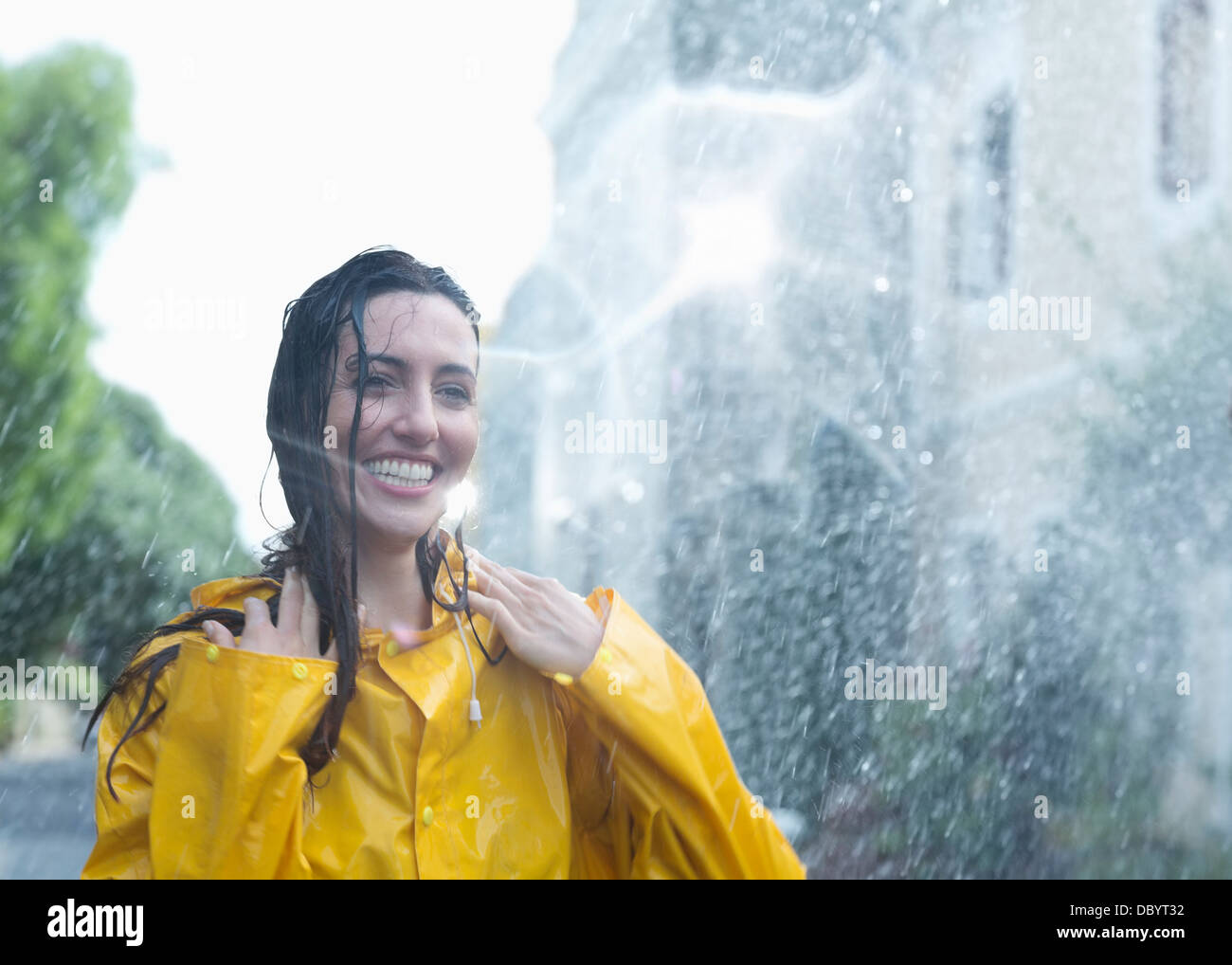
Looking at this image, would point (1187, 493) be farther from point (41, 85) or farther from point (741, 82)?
A: point (41, 85)

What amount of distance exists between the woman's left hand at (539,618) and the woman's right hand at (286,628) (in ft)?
0.78

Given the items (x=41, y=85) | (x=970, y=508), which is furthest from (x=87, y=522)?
(x=970, y=508)

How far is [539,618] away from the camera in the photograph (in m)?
1.69

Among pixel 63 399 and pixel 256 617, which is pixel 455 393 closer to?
pixel 256 617

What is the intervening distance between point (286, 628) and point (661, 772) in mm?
597

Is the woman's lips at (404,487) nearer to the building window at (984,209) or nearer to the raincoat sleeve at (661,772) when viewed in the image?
the raincoat sleeve at (661,772)

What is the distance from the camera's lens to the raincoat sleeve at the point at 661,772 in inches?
64.6

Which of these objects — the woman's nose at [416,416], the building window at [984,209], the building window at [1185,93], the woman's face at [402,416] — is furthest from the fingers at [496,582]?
the building window at [984,209]

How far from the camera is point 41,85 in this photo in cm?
1376

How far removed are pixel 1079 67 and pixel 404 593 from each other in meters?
8.43

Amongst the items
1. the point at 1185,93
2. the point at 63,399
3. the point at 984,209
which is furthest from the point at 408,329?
the point at 63,399

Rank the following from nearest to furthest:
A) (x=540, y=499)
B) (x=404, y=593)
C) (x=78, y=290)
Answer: (x=404, y=593) → (x=78, y=290) → (x=540, y=499)

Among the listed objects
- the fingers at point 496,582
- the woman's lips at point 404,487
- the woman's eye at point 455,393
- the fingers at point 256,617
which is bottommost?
the fingers at point 256,617

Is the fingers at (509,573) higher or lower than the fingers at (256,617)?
higher
